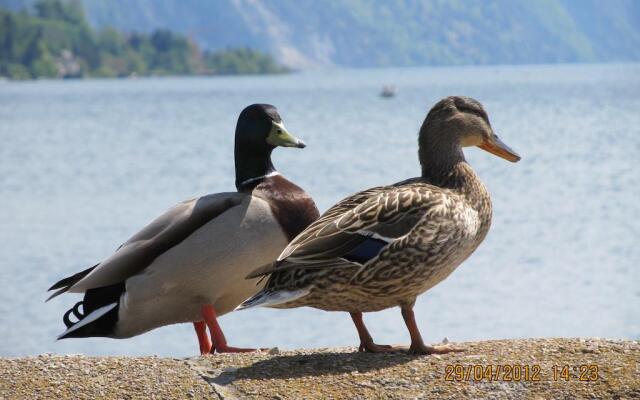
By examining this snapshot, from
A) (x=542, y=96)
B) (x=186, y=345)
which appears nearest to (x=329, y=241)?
(x=186, y=345)

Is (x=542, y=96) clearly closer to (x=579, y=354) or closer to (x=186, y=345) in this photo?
(x=186, y=345)

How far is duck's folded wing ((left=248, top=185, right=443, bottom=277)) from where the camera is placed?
5.05m

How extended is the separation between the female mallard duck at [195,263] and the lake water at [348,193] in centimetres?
751

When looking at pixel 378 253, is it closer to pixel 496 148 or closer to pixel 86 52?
pixel 496 148

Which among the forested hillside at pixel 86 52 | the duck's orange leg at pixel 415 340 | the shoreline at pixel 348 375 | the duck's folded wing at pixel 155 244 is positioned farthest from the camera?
the forested hillside at pixel 86 52

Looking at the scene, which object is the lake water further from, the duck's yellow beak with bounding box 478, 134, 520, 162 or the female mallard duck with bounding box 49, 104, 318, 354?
the duck's yellow beak with bounding box 478, 134, 520, 162

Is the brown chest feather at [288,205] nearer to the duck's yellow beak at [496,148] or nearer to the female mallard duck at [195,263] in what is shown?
the female mallard duck at [195,263]

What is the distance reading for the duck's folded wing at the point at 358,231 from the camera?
199 inches

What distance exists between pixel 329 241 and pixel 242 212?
1161 mm

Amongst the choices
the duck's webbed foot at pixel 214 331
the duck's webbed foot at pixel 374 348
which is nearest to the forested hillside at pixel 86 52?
the duck's webbed foot at pixel 214 331

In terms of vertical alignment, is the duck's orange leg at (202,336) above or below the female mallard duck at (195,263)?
below

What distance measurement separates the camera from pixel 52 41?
546ft
